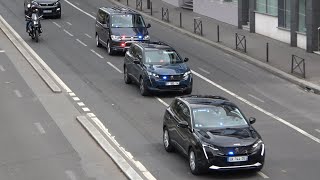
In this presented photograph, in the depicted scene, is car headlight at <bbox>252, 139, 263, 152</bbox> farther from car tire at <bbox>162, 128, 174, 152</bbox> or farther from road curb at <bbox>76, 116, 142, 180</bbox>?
car tire at <bbox>162, 128, 174, 152</bbox>

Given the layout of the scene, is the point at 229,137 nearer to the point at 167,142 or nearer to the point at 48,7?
the point at 167,142

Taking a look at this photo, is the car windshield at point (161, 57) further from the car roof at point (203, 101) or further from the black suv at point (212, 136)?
the car roof at point (203, 101)

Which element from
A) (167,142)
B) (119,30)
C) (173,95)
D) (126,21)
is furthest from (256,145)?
(126,21)

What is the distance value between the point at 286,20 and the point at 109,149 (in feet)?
71.9

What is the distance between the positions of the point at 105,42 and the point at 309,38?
32.7 feet

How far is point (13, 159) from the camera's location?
17.5m

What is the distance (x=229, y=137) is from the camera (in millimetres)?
15875

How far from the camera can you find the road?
1723 cm

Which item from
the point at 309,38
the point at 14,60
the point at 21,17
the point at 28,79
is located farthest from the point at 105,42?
the point at 21,17

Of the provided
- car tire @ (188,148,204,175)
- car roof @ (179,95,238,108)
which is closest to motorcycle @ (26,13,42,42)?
car roof @ (179,95,238,108)

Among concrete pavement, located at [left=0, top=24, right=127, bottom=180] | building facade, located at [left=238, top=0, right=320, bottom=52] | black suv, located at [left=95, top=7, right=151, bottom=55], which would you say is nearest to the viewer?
concrete pavement, located at [left=0, top=24, right=127, bottom=180]

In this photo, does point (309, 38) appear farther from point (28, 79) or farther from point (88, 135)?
point (88, 135)

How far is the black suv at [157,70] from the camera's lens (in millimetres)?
25281

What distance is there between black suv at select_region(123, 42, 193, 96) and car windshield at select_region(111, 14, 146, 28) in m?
8.11
